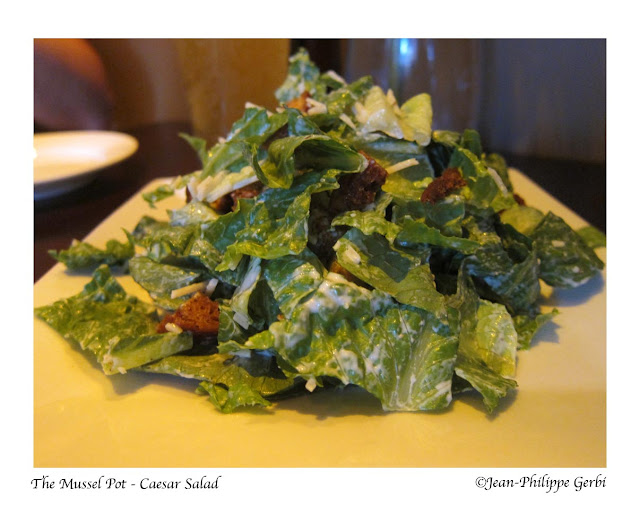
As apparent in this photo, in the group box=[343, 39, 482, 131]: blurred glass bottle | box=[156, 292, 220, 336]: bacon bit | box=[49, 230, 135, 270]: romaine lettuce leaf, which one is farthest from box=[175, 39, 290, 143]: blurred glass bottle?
box=[156, 292, 220, 336]: bacon bit

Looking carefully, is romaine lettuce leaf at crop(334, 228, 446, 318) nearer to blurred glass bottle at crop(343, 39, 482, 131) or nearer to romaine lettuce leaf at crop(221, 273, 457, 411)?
romaine lettuce leaf at crop(221, 273, 457, 411)

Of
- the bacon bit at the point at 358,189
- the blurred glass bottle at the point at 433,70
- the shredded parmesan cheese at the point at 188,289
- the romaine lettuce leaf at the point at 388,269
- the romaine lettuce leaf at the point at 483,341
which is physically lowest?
the romaine lettuce leaf at the point at 483,341

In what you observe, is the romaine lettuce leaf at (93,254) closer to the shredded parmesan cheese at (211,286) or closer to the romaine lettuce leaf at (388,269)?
the shredded parmesan cheese at (211,286)

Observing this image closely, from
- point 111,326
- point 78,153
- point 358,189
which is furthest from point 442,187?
point 78,153

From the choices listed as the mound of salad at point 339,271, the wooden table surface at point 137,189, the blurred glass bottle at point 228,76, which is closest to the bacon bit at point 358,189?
the mound of salad at point 339,271

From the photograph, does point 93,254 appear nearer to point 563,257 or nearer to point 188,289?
point 188,289
